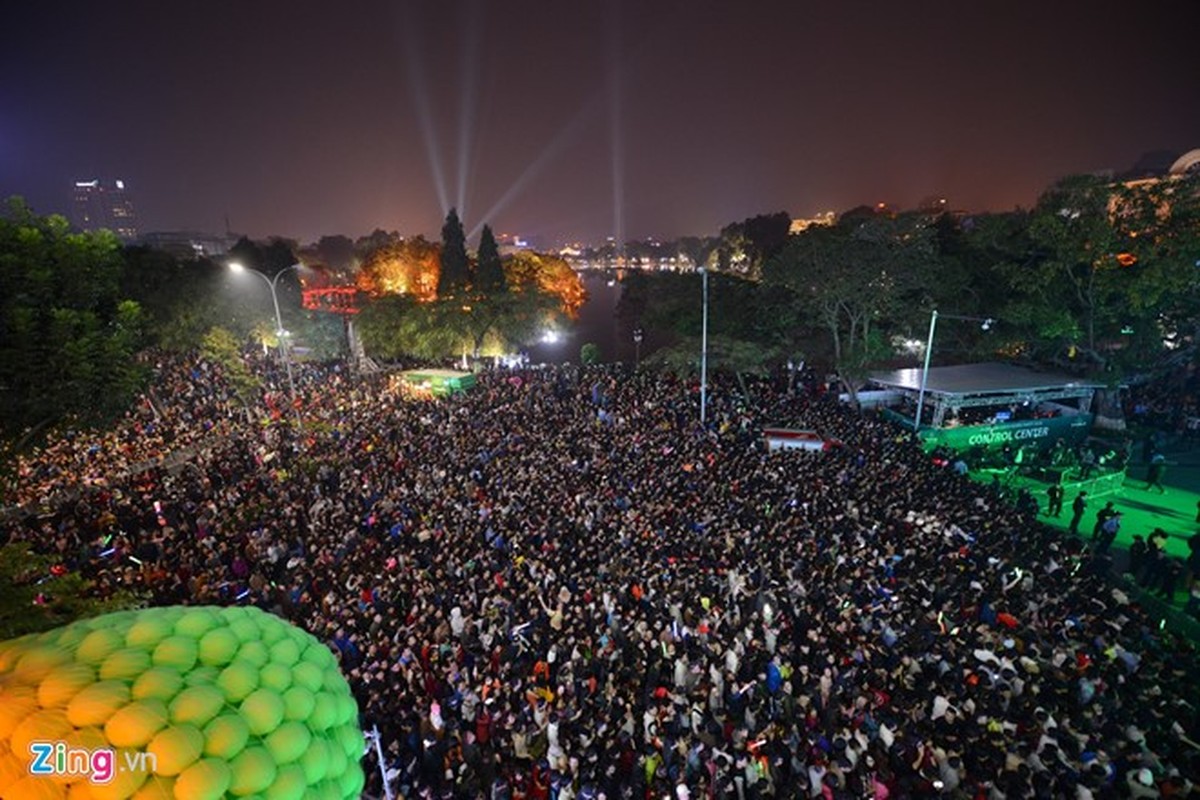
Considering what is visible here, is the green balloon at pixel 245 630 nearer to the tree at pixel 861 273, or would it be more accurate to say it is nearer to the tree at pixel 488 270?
the tree at pixel 861 273

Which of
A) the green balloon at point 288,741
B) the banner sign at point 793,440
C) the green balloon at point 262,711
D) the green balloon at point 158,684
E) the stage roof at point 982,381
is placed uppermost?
the green balloon at point 158,684

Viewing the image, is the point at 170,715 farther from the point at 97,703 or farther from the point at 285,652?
the point at 285,652

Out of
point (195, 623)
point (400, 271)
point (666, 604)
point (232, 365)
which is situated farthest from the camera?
point (400, 271)

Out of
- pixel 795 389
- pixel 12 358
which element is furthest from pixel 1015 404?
pixel 12 358

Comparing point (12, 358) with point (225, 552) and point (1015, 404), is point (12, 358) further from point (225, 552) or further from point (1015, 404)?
point (1015, 404)

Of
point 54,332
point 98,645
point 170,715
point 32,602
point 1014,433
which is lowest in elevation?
point 1014,433

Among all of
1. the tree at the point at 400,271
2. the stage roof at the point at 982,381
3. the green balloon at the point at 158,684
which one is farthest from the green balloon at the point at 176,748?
the tree at the point at 400,271

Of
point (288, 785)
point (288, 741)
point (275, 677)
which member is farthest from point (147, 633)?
point (288, 785)
